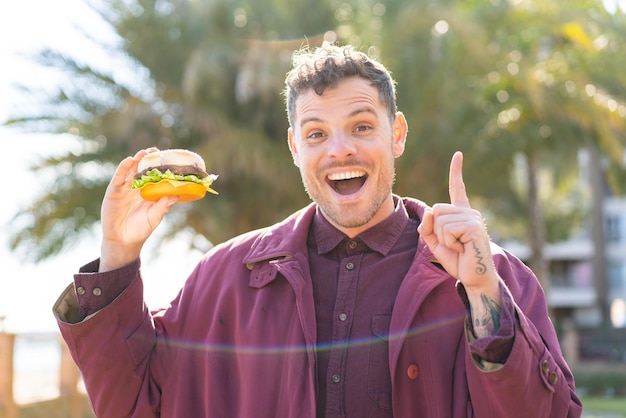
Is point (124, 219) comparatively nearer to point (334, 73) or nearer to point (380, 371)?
point (334, 73)

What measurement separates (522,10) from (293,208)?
468 centimetres

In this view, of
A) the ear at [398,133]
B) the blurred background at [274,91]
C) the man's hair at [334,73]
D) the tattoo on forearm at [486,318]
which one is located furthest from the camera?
the blurred background at [274,91]

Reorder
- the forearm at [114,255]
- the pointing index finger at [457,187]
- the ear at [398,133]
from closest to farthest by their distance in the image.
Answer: the pointing index finger at [457,187] → the forearm at [114,255] → the ear at [398,133]

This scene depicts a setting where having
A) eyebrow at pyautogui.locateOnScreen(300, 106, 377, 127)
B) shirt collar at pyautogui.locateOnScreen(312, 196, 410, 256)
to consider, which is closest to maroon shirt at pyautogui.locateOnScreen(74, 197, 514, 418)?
shirt collar at pyautogui.locateOnScreen(312, 196, 410, 256)

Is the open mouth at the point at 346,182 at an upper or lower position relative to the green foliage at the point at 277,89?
lower

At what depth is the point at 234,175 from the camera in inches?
500

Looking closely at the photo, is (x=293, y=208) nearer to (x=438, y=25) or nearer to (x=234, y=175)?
(x=234, y=175)

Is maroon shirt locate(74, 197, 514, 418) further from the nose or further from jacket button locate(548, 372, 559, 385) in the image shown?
the nose

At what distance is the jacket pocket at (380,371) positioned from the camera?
2746 millimetres

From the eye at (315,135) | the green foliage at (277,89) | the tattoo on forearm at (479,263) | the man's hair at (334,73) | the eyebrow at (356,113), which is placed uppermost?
the green foliage at (277,89)

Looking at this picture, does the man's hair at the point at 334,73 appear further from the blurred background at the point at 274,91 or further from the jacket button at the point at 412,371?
the blurred background at the point at 274,91

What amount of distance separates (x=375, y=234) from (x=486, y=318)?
0.70 metres

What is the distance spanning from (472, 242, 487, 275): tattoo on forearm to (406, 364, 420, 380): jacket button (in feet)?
1.39

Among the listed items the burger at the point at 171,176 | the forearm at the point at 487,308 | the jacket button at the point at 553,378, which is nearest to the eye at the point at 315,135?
the burger at the point at 171,176
